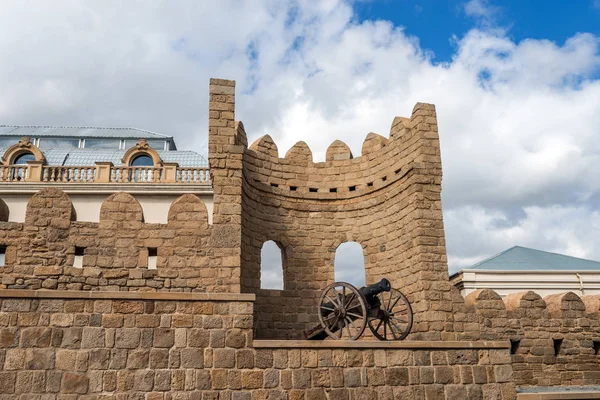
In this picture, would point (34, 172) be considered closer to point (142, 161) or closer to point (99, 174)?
point (99, 174)

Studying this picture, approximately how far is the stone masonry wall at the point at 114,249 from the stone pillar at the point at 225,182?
4 centimetres

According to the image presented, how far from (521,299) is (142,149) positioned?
16.1m

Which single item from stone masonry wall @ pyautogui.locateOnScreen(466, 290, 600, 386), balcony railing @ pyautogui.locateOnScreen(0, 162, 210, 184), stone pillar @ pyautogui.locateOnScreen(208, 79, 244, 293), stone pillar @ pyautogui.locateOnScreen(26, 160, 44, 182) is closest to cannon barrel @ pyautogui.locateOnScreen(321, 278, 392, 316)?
stone pillar @ pyautogui.locateOnScreen(208, 79, 244, 293)

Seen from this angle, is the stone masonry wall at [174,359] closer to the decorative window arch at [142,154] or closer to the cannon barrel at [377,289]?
the cannon barrel at [377,289]

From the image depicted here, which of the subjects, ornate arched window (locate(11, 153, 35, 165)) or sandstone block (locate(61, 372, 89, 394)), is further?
ornate arched window (locate(11, 153, 35, 165))

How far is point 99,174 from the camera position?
61.8 feet

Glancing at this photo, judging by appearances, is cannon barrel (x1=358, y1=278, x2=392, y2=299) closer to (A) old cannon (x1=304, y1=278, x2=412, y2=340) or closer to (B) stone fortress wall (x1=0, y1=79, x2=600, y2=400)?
(A) old cannon (x1=304, y1=278, x2=412, y2=340)

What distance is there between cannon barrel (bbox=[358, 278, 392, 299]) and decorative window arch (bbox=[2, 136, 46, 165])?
1713 cm

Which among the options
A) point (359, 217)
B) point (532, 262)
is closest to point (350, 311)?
point (359, 217)

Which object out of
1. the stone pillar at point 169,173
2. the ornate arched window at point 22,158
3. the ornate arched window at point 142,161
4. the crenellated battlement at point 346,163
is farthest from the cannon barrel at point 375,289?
the ornate arched window at point 22,158

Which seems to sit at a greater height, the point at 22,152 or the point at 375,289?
the point at 22,152

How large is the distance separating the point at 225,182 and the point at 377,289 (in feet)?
11.7

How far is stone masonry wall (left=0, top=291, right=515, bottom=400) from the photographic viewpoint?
6.78 meters

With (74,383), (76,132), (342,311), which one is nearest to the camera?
(74,383)
